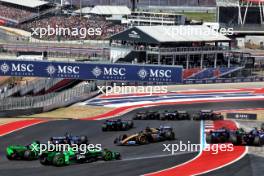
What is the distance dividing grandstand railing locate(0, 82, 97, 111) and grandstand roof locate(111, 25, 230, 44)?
481 inches

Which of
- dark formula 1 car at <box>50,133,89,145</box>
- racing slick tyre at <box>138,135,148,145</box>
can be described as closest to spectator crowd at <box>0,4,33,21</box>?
racing slick tyre at <box>138,135,148,145</box>

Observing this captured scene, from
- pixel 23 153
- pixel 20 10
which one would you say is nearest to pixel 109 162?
pixel 23 153

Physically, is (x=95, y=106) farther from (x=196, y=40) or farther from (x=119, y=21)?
(x=119, y=21)

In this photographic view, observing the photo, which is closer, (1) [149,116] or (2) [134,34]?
(1) [149,116]

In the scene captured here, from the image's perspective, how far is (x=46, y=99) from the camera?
179ft

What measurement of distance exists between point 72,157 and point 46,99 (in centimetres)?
2547

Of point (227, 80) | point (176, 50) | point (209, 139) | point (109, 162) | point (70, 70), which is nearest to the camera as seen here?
point (109, 162)

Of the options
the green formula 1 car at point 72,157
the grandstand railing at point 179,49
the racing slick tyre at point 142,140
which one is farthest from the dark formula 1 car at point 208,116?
the grandstand railing at point 179,49

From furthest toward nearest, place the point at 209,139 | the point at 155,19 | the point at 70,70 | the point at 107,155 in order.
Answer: the point at 155,19 < the point at 70,70 < the point at 209,139 < the point at 107,155

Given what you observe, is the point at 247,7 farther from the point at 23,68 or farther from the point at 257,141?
the point at 257,141

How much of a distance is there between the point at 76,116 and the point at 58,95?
22.7 ft

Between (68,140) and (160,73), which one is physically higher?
(160,73)

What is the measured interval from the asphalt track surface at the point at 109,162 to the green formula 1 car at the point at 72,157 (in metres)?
0.32

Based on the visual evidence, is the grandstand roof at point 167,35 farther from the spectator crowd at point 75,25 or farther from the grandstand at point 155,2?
the grandstand at point 155,2
